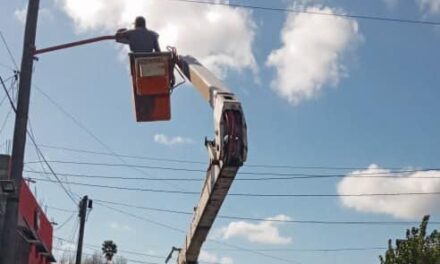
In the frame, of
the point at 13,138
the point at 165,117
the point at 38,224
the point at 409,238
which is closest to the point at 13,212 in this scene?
the point at 13,138

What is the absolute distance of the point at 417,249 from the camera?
3102 cm

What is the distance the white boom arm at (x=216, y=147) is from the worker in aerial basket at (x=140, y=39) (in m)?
0.52

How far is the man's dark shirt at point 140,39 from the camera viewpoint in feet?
37.9

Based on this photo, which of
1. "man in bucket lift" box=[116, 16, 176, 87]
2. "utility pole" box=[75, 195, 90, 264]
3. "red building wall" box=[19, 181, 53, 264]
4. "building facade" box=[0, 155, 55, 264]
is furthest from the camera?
"utility pole" box=[75, 195, 90, 264]

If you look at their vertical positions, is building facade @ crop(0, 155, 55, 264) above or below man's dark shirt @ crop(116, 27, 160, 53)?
above

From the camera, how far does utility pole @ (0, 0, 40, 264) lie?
38.7 feet

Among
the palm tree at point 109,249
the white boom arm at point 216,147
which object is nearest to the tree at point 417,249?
the white boom arm at point 216,147

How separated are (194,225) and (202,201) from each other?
80 centimetres

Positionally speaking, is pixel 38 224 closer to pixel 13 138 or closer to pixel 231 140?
pixel 13 138

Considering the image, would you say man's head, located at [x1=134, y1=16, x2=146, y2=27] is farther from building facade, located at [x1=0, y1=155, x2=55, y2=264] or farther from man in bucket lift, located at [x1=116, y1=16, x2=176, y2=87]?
building facade, located at [x1=0, y1=155, x2=55, y2=264]

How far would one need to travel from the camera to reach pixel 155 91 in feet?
37.2

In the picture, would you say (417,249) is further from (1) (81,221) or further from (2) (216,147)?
(2) (216,147)

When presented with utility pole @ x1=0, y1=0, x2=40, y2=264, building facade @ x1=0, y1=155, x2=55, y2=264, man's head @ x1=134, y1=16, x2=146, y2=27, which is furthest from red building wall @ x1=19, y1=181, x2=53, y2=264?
man's head @ x1=134, y1=16, x2=146, y2=27

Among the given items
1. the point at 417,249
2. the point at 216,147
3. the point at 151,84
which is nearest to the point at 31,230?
the point at 417,249
